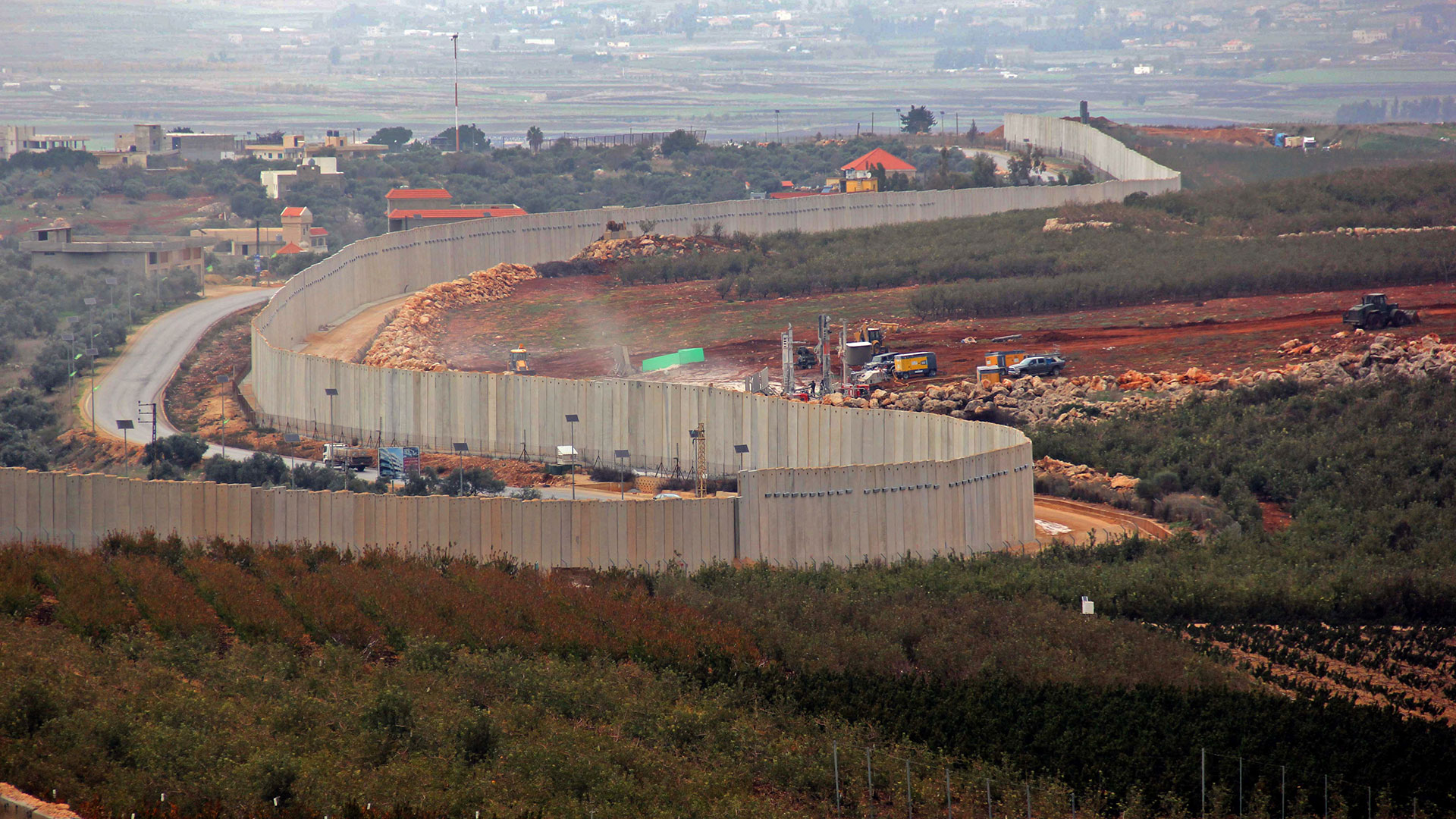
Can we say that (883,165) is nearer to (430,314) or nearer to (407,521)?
(430,314)

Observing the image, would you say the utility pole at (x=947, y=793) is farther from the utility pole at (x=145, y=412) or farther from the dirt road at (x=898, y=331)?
the utility pole at (x=145, y=412)

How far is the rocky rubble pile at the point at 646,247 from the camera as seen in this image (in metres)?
73.1

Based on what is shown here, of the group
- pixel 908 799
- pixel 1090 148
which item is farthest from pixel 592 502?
pixel 1090 148

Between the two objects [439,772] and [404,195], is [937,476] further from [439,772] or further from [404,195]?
[404,195]

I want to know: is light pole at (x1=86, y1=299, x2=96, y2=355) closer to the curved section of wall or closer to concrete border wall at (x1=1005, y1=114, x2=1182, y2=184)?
the curved section of wall

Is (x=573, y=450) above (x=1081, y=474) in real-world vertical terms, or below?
above

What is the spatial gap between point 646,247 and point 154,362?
23.6m

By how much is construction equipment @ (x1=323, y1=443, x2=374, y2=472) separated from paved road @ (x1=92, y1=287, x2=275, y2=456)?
3397 millimetres

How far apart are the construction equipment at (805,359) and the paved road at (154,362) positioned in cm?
1777

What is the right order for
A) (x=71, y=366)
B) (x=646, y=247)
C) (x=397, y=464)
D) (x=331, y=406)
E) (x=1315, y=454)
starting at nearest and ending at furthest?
(x=1315, y=454) < (x=397, y=464) < (x=331, y=406) < (x=71, y=366) < (x=646, y=247)

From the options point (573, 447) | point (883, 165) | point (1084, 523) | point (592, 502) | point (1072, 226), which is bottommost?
point (1084, 523)

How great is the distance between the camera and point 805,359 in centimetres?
5106

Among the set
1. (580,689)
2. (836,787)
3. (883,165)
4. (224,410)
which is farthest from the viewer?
(883,165)

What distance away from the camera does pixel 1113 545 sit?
2947 centimetres
